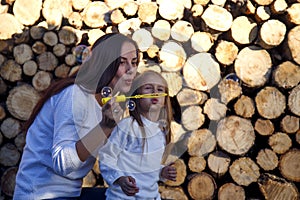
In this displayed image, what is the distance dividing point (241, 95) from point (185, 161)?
416 mm

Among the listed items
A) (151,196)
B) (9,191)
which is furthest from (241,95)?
(9,191)

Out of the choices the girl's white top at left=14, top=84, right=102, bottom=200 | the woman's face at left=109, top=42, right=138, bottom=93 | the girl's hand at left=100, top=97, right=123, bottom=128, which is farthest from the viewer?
the woman's face at left=109, top=42, right=138, bottom=93

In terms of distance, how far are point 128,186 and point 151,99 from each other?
0.32 metres

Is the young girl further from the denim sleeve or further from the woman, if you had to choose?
the denim sleeve

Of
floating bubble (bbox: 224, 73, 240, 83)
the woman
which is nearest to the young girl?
the woman

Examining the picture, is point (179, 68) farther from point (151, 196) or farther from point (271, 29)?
point (151, 196)

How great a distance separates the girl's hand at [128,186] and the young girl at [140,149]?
31mm

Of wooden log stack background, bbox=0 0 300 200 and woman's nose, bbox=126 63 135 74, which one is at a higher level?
woman's nose, bbox=126 63 135 74

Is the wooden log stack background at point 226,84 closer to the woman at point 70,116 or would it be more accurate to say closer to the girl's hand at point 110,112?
the woman at point 70,116

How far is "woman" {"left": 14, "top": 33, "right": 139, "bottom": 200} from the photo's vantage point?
141 centimetres

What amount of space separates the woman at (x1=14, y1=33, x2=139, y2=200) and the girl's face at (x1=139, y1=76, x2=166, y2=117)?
11cm

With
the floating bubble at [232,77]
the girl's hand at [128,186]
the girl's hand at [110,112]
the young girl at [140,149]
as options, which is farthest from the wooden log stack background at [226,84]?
the girl's hand at [110,112]

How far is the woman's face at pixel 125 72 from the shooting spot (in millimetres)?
1513

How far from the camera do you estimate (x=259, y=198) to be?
2281 millimetres
